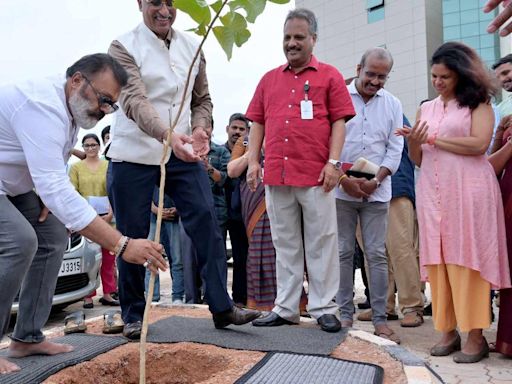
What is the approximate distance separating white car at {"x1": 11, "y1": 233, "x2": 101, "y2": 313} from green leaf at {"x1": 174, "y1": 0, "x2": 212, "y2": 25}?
379 centimetres

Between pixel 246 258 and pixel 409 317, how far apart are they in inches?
63.2

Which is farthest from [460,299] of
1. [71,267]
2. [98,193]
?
[98,193]

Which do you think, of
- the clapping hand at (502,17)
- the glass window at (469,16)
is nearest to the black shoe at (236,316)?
the clapping hand at (502,17)

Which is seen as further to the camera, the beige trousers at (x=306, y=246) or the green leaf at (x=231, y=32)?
the beige trousers at (x=306, y=246)

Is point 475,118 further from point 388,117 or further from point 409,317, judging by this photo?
point 409,317

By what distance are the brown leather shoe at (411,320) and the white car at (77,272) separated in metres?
3.06

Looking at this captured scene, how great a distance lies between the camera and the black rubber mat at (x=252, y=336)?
3045 millimetres

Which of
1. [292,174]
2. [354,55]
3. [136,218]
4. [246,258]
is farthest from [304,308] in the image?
[354,55]

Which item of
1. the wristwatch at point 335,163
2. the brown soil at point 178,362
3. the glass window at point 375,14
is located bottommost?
the brown soil at point 178,362

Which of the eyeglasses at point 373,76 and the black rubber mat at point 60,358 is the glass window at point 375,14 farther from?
the black rubber mat at point 60,358

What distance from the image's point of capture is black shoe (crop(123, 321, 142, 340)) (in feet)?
10.7

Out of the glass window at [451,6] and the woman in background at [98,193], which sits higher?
the glass window at [451,6]

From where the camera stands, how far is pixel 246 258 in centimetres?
532

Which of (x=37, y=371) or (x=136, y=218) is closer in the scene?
(x=37, y=371)
